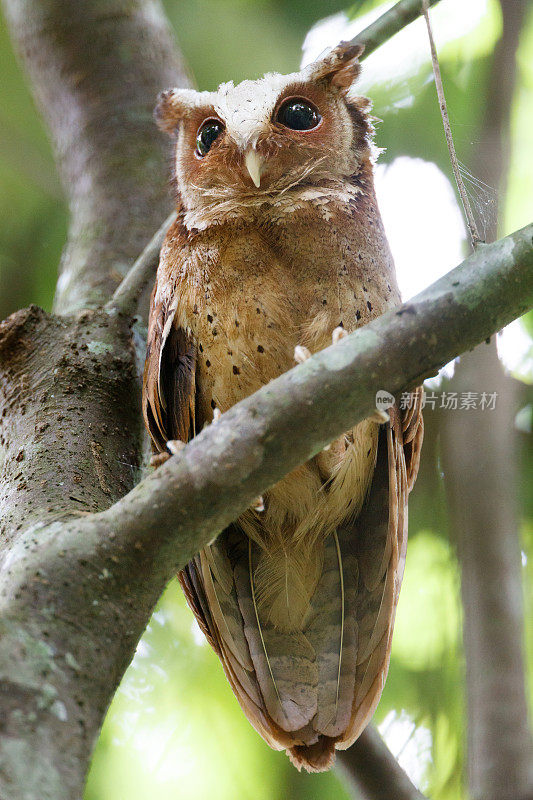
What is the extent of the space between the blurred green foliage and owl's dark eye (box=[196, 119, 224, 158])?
0.52 metres

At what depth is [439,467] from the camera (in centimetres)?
304

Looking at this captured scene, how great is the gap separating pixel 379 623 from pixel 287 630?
0.93 feet

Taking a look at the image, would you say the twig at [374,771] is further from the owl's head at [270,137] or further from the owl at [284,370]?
the owl's head at [270,137]

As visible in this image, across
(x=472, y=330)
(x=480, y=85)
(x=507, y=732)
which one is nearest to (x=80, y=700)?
(x=472, y=330)

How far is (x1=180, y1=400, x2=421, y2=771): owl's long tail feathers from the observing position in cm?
218

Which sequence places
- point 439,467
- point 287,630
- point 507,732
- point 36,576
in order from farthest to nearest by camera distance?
point 439,467 < point 287,630 < point 507,732 < point 36,576

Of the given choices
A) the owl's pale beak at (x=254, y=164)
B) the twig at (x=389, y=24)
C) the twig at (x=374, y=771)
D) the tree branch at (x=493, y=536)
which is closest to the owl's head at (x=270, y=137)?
the owl's pale beak at (x=254, y=164)

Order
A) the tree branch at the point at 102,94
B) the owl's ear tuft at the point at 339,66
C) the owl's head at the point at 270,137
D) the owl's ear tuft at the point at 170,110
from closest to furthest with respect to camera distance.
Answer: the owl's head at the point at 270,137 → the owl's ear tuft at the point at 339,66 → the owl's ear tuft at the point at 170,110 → the tree branch at the point at 102,94

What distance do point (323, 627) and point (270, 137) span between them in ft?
4.83

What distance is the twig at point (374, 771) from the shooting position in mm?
2084

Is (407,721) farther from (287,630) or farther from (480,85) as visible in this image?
(480,85)

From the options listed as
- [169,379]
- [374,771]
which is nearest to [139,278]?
[169,379]

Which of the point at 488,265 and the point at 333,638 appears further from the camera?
the point at 333,638

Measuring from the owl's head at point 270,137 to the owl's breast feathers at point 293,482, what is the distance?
0.09m
